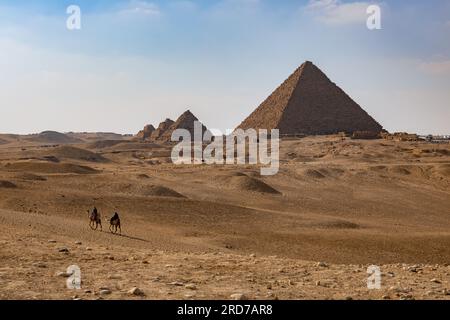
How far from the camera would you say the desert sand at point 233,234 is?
6488mm

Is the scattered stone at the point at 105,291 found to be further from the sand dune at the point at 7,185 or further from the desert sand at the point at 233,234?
the sand dune at the point at 7,185

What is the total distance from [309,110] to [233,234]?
175 ft

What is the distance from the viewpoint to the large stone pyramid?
6606 cm

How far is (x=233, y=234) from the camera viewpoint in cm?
1582

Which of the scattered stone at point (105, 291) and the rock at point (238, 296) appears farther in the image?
the scattered stone at point (105, 291)

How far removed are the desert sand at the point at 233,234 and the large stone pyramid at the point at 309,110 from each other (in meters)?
25.2

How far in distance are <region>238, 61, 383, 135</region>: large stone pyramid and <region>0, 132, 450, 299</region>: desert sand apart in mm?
25245

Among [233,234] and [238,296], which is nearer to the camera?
[238,296]

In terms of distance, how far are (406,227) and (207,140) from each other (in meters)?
64.4

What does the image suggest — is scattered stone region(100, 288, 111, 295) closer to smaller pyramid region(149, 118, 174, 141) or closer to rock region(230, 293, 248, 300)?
rock region(230, 293, 248, 300)

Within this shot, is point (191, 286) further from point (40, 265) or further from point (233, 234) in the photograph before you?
point (233, 234)

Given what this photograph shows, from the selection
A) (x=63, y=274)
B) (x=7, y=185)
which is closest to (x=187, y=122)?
(x=7, y=185)

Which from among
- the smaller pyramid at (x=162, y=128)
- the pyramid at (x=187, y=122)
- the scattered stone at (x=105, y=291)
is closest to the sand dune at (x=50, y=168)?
the scattered stone at (x=105, y=291)

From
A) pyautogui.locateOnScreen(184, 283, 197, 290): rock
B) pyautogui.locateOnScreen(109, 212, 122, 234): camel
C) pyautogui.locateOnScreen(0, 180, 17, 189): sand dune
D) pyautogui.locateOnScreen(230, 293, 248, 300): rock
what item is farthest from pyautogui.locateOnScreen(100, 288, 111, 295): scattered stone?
pyautogui.locateOnScreen(0, 180, 17, 189): sand dune
